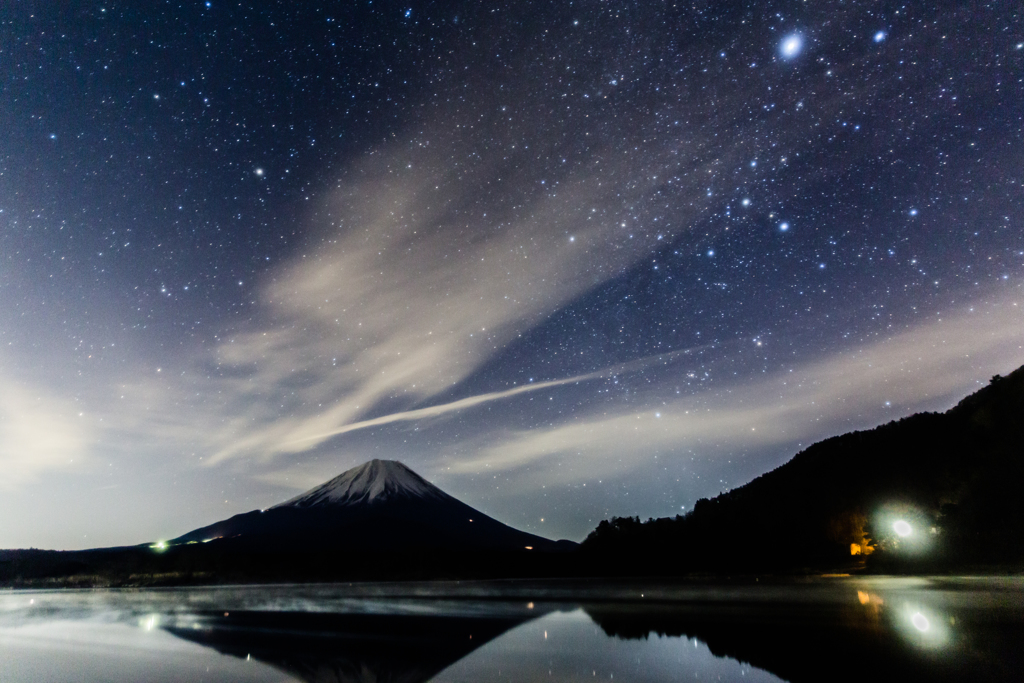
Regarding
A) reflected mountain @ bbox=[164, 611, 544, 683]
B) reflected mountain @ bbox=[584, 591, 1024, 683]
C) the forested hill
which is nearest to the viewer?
reflected mountain @ bbox=[584, 591, 1024, 683]

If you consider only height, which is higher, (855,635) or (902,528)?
(902,528)

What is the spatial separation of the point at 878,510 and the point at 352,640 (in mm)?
68849

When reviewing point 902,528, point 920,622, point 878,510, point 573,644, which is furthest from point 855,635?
point 878,510

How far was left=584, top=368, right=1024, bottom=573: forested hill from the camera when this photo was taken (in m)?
54.6

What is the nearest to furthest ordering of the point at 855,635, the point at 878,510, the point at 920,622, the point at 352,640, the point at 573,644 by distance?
the point at 855,635
the point at 573,644
the point at 920,622
the point at 352,640
the point at 878,510

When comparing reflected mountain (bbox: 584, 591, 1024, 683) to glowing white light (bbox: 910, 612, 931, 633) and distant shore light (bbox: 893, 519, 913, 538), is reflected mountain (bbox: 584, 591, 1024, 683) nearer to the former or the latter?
glowing white light (bbox: 910, 612, 931, 633)

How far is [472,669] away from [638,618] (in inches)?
517

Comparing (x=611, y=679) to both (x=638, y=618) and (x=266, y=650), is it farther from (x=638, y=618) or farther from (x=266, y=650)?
(x=638, y=618)

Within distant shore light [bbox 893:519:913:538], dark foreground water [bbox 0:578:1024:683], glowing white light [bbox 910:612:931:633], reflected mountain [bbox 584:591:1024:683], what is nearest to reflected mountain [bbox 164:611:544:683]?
dark foreground water [bbox 0:578:1024:683]

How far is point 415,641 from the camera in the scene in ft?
63.2

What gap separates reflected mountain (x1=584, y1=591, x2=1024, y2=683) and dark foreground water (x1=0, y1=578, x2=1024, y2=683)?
52 mm

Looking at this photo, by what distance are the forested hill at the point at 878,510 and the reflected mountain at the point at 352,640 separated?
44.2 meters

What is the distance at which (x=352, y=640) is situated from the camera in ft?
65.9

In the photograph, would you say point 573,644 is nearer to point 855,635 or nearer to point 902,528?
point 855,635
